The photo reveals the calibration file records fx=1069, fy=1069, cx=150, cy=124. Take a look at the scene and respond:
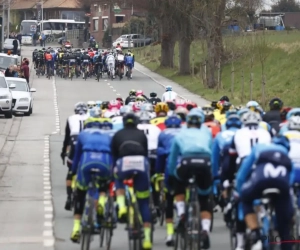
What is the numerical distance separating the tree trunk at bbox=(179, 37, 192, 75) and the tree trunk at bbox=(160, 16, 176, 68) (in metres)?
1.57

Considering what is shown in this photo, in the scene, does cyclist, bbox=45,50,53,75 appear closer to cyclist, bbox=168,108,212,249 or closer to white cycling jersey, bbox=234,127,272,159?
cyclist, bbox=168,108,212,249

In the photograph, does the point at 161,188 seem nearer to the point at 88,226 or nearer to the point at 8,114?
the point at 88,226

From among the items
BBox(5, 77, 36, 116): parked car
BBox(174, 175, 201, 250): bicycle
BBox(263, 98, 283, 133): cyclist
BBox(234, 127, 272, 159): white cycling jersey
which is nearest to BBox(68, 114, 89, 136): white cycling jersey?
BBox(263, 98, 283, 133): cyclist

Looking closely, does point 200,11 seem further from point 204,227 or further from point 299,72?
point 204,227

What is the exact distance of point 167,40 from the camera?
63219mm

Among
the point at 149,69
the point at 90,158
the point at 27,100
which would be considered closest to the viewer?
the point at 90,158

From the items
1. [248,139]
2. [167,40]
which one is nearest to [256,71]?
[167,40]

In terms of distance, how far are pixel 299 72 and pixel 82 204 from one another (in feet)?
126

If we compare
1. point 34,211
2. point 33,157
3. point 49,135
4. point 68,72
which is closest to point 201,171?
point 34,211

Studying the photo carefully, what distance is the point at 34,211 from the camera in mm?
17578

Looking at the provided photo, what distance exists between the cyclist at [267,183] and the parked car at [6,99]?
87.1ft

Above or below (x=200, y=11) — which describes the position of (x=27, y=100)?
below

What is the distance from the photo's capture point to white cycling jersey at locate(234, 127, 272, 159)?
39.6ft

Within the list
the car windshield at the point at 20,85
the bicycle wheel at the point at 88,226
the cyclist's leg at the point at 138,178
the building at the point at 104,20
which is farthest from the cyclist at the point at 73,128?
the building at the point at 104,20
